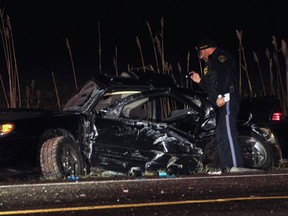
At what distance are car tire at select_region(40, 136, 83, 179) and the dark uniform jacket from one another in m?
2.00

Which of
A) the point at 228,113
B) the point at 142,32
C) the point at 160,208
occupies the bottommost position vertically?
the point at 160,208

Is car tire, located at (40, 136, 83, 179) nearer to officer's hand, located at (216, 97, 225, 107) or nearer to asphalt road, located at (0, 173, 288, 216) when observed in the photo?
asphalt road, located at (0, 173, 288, 216)

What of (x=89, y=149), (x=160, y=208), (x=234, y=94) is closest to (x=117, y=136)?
(x=89, y=149)

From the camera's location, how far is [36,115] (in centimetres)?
834

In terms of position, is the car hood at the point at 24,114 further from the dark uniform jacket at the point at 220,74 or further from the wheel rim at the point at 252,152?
the wheel rim at the point at 252,152

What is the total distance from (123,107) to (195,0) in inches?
1182

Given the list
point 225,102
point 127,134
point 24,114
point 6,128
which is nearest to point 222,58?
point 225,102

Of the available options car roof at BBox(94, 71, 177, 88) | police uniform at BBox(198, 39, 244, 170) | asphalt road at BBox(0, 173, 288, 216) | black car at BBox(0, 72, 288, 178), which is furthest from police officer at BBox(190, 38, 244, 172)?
car roof at BBox(94, 71, 177, 88)

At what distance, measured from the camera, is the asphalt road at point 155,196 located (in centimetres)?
612

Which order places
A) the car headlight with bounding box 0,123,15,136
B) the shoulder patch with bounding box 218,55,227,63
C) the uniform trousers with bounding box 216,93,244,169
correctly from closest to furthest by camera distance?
the car headlight with bounding box 0,123,15,136, the uniform trousers with bounding box 216,93,244,169, the shoulder patch with bounding box 218,55,227,63

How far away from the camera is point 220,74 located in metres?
8.83

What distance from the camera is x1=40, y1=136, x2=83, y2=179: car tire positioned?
8.02 m

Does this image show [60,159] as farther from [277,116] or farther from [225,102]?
[277,116]

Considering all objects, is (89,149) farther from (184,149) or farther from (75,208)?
(75,208)
